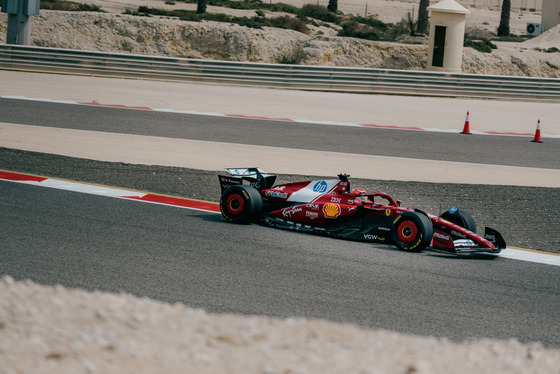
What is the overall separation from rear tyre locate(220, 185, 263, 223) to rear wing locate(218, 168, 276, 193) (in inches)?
12.4

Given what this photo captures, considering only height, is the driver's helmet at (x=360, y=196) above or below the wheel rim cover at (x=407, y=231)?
above

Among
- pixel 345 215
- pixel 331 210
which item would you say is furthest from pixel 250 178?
pixel 345 215

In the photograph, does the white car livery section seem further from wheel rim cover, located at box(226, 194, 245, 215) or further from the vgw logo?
wheel rim cover, located at box(226, 194, 245, 215)

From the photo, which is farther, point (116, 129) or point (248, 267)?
point (116, 129)

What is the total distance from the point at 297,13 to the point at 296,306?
45.8m

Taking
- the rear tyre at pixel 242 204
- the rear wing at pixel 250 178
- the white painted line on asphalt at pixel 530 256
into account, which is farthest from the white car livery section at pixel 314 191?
the white painted line on asphalt at pixel 530 256

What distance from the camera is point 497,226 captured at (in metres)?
11.8

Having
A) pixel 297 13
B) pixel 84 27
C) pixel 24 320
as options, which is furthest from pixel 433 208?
pixel 297 13

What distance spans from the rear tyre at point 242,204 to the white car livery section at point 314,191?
45 cm

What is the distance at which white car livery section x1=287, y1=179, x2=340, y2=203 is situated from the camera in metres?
10.3

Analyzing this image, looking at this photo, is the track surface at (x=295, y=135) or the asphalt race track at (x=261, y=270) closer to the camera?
the asphalt race track at (x=261, y=270)

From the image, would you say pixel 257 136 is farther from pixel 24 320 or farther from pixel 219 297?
pixel 24 320

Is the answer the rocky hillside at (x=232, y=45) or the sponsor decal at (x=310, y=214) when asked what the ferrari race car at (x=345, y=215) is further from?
the rocky hillside at (x=232, y=45)

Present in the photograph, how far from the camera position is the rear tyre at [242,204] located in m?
10.4
